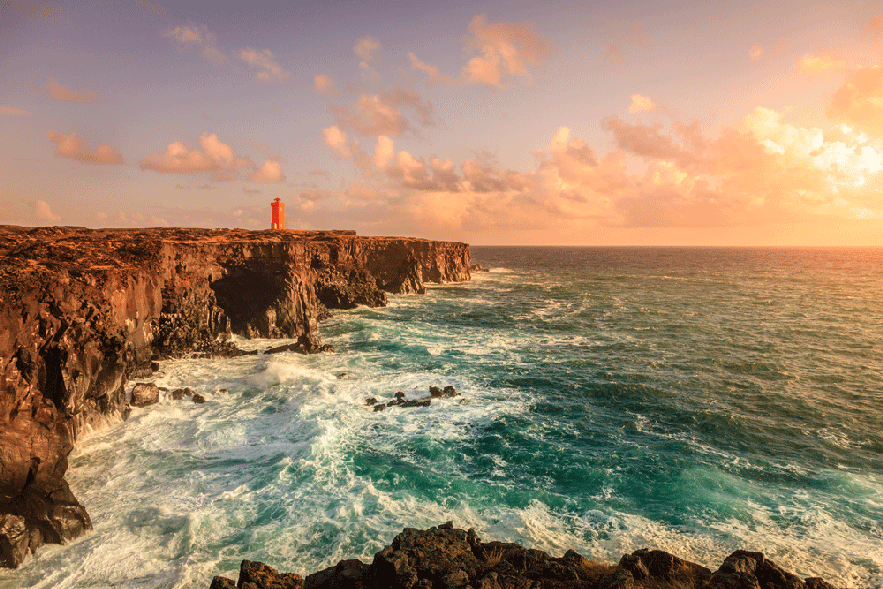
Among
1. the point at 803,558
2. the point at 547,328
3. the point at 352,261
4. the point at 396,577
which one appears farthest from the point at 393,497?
the point at 352,261

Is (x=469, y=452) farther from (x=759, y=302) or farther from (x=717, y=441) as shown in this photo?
(x=759, y=302)

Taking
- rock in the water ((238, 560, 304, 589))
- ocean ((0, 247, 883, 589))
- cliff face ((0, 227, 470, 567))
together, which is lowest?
ocean ((0, 247, 883, 589))

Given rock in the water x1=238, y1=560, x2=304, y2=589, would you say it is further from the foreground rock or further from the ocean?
the ocean

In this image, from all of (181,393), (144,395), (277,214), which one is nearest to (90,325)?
(144,395)

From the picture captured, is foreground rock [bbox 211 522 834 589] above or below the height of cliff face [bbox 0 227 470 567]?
below

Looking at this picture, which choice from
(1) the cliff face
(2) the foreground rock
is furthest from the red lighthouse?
(2) the foreground rock

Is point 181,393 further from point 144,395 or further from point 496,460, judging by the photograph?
point 496,460
